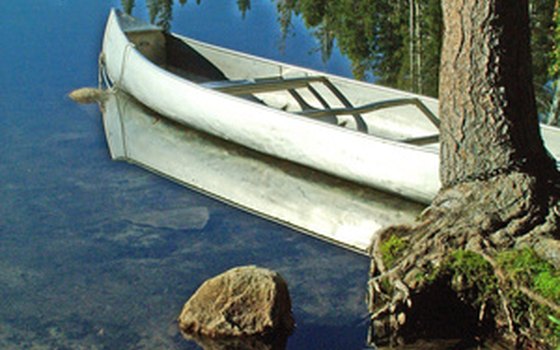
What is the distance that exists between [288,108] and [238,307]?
4993 mm

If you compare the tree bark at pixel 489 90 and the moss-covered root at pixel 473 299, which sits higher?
the tree bark at pixel 489 90

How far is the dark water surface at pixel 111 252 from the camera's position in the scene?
19.0 ft

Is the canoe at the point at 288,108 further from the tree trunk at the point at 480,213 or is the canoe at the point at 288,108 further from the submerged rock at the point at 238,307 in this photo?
the submerged rock at the point at 238,307

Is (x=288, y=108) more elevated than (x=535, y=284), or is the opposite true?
(x=535, y=284)

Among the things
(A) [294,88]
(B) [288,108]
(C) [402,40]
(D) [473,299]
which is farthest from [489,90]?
(C) [402,40]

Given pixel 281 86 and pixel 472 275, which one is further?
pixel 281 86

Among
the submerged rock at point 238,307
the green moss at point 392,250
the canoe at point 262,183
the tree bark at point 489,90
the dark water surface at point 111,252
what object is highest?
the tree bark at point 489,90

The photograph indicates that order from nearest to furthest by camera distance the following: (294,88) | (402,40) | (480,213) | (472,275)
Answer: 1. (472,275)
2. (480,213)
3. (294,88)
4. (402,40)

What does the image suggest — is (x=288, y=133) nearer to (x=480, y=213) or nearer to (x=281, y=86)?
(x=281, y=86)

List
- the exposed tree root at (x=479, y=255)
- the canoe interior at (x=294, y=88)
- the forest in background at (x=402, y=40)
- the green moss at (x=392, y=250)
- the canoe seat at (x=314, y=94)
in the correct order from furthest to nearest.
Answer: the forest in background at (x=402, y=40)
the canoe interior at (x=294, y=88)
the canoe seat at (x=314, y=94)
the green moss at (x=392, y=250)
the exposed tree root at (x=479, y=255)

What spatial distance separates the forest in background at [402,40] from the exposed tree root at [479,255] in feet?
13.3

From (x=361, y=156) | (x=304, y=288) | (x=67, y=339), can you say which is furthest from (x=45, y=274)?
(x=361, y=156)

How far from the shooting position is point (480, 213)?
19.0 ft

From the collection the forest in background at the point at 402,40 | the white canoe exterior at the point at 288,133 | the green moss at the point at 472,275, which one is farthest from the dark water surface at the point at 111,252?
the forest in background at the point at 402,40
